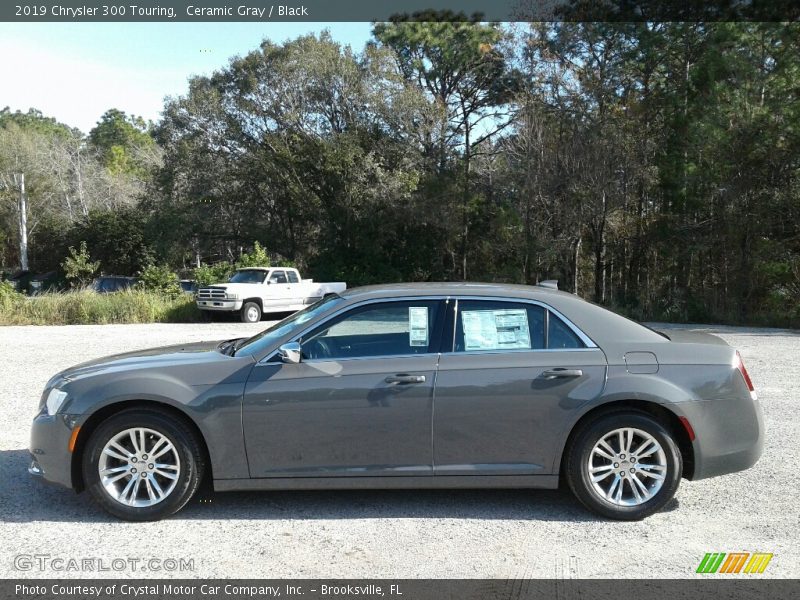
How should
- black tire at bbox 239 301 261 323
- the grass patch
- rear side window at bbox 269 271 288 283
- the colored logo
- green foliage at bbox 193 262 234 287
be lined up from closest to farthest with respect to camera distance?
1. the colored logo
2. the grass patch
3. black tire at bbox 239 301 261 323
4. rear side window at bbox 269 271 288 283
5. green foliage at bbox 193 262 234 287

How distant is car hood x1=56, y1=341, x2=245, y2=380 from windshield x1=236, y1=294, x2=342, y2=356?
0.60ft

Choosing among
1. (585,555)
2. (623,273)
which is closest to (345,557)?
(585,555)

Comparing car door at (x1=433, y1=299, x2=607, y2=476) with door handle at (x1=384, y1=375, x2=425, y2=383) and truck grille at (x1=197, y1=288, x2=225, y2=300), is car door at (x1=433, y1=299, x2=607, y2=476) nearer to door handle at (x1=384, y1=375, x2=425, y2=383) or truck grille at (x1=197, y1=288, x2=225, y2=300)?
door handle at (x1=384, y1=375, x2=425, y2=383)

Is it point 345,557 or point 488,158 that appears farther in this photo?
point 488,158

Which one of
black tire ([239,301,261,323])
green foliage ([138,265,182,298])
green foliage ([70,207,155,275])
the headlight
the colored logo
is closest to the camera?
the colored logo

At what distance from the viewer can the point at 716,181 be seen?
23359 mm

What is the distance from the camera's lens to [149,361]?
194 inches

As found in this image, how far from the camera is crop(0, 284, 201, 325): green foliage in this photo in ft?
64.6

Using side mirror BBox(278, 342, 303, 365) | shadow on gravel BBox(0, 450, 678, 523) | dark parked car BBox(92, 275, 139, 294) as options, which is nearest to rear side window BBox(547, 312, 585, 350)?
shadow on gravel BBox(0, 450, 678, 523)

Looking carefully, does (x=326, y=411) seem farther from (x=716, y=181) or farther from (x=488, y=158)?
(x=488, y=158)

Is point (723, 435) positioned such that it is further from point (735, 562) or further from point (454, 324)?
point (454, 324)

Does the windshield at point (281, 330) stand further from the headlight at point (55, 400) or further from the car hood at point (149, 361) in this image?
the headlight at point (55, 400)

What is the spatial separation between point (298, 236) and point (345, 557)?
3099 cm

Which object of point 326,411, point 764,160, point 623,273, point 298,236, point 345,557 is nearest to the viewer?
point 345,557
